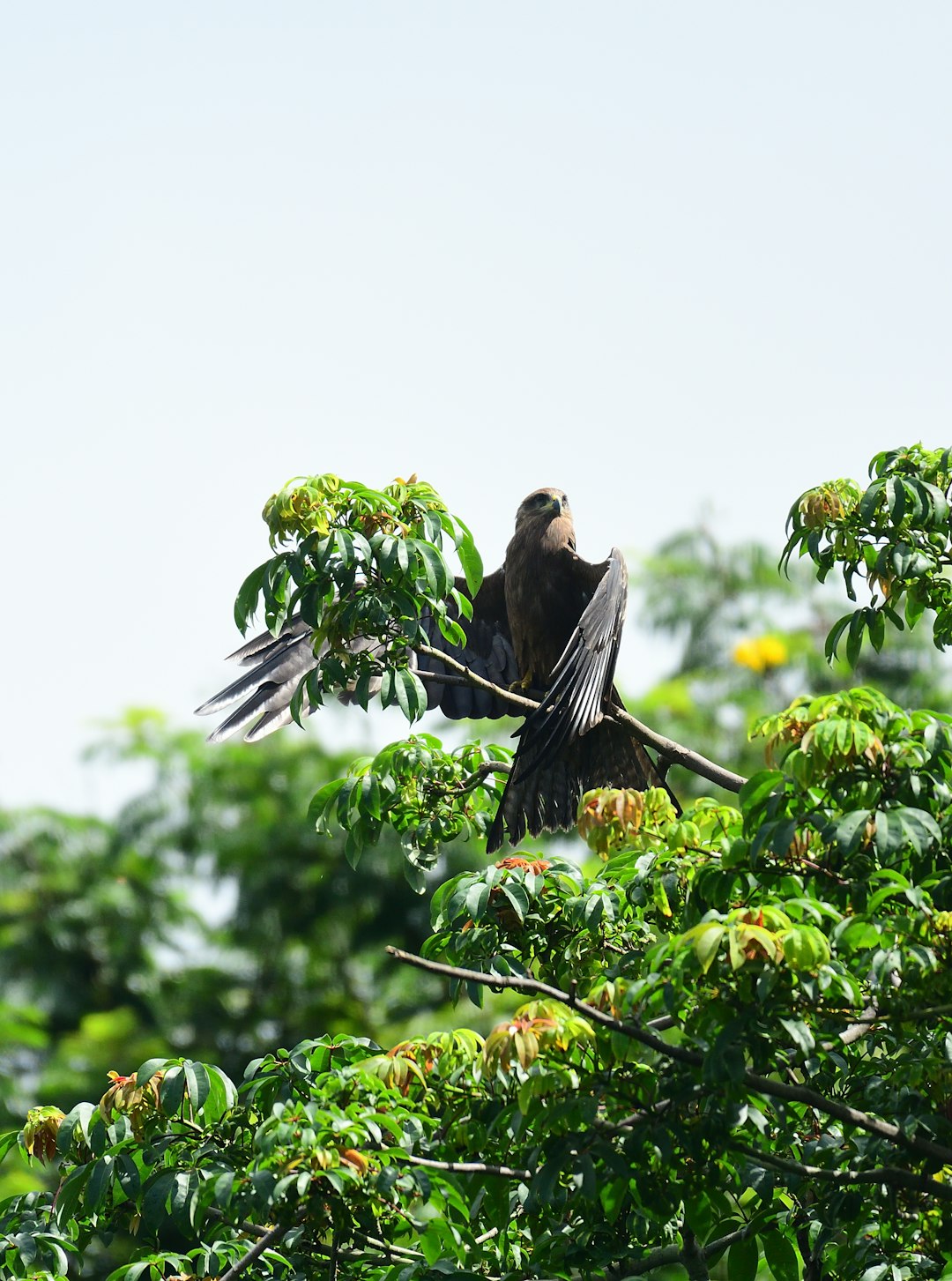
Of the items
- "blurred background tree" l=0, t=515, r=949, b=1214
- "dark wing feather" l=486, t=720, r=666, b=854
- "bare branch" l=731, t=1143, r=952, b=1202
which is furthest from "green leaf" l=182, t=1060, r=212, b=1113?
"blurred background tree" l=0, t=515, r=949, b=1214

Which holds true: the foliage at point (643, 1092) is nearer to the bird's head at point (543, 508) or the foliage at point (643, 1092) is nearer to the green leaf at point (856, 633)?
the green leaf at point (856, 633)

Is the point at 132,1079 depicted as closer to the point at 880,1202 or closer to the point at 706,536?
the point at 880,1202

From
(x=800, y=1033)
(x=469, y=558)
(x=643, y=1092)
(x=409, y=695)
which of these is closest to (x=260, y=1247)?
(x=643, y=1092)

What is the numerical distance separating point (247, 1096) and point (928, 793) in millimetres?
1441

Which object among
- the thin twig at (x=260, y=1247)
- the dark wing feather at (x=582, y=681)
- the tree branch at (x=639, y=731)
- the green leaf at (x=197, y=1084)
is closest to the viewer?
the thin twig at (x=260, y=1247)

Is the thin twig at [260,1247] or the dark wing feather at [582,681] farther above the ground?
the dark wing feather at [582,681]

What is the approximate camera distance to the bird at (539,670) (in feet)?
12.4

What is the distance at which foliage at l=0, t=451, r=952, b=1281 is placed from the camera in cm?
220

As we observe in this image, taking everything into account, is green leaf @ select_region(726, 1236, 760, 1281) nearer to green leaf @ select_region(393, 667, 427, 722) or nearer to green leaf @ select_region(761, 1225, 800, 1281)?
green leaf @ select_region(761, 1225, 800, 1281)

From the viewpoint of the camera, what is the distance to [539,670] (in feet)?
16.9

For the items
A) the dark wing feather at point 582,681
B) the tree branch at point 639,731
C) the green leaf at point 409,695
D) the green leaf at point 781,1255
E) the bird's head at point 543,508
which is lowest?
the green leaf at point 781,1255

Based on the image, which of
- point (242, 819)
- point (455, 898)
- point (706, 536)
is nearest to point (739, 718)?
point (706, 536)

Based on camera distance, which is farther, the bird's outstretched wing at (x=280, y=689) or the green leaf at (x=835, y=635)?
the bird's outstretched wing at (x=280, y=689)

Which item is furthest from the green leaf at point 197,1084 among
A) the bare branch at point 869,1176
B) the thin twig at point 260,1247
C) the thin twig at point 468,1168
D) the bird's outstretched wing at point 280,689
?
the bird's outstretched wing at point 280,689
